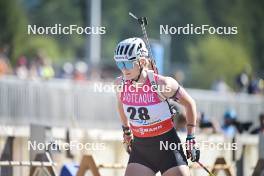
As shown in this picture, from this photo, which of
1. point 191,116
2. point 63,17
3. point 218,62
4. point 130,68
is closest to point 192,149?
point 191,116

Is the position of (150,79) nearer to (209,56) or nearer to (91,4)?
(91,4)

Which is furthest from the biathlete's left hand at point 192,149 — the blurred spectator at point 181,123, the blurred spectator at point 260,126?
the blurred spectator at point 181,123

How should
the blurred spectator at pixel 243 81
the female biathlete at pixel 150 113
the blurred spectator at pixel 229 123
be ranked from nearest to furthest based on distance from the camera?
the female biathlete at pixel 150 113 → the blurred spectator at pixel 229 123 → the blurred spectator at pixel 243 81

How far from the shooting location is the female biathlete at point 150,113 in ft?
35.6

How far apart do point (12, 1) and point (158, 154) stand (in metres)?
47.1

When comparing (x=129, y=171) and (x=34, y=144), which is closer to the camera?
(x=129, y=171)

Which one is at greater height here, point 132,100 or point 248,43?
point 248,43

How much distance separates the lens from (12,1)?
5712 centimetres

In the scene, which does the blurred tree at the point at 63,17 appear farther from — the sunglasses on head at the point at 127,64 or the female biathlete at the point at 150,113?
the sunglasses on head at the point at 127,64

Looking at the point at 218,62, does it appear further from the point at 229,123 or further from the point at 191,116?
the point at 191,116

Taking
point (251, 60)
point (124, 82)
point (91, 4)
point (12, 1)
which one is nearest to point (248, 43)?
point (251, 60)

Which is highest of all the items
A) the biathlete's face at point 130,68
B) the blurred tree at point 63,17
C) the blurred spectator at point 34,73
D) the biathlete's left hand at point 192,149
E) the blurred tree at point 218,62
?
the blurred tree at point 63,17

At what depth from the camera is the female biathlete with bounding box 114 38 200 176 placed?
1084 centimetres

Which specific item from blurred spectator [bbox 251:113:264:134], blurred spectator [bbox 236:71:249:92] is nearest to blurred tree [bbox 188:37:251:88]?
blurred spectator [bbox 236:71:249:92]
